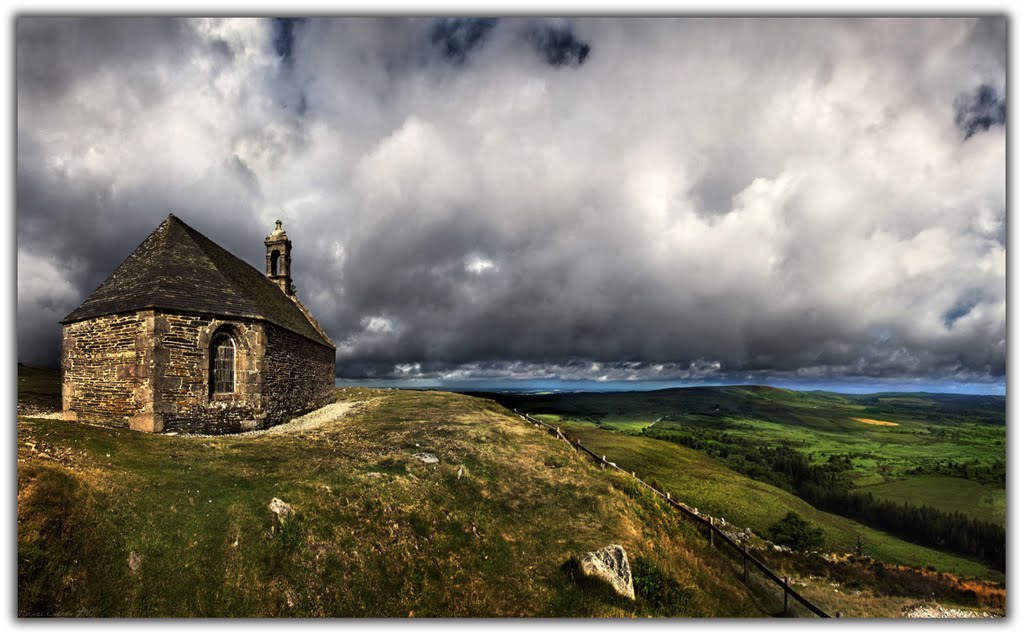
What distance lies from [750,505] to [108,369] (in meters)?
39.4

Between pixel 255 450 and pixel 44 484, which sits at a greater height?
pixel 44 484

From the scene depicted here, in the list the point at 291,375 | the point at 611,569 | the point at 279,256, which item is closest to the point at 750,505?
the point at 611,569

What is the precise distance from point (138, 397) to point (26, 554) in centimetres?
1185

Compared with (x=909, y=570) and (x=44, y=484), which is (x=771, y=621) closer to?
(x=44, y=484)

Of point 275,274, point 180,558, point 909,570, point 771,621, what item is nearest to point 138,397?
point 180,558

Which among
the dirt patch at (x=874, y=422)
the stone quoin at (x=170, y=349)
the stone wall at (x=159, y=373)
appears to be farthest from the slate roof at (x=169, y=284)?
the dirt patch at (x=874, y=422)

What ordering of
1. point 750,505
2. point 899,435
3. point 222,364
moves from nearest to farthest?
1. point 222,364
2. point 750,505
3. point 899,435

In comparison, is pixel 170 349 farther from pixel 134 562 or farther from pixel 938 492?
pixel 938 492

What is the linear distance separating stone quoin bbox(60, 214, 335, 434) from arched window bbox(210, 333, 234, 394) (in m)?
0.04

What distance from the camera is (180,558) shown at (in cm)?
682

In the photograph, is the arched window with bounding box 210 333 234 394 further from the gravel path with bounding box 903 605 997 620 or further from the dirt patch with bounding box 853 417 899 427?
the dirt patch with bounding box 853 417 899 427

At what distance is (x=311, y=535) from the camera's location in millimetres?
8289

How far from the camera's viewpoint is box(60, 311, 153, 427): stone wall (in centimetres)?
1523

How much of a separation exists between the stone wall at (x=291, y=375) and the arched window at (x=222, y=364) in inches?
64.6
